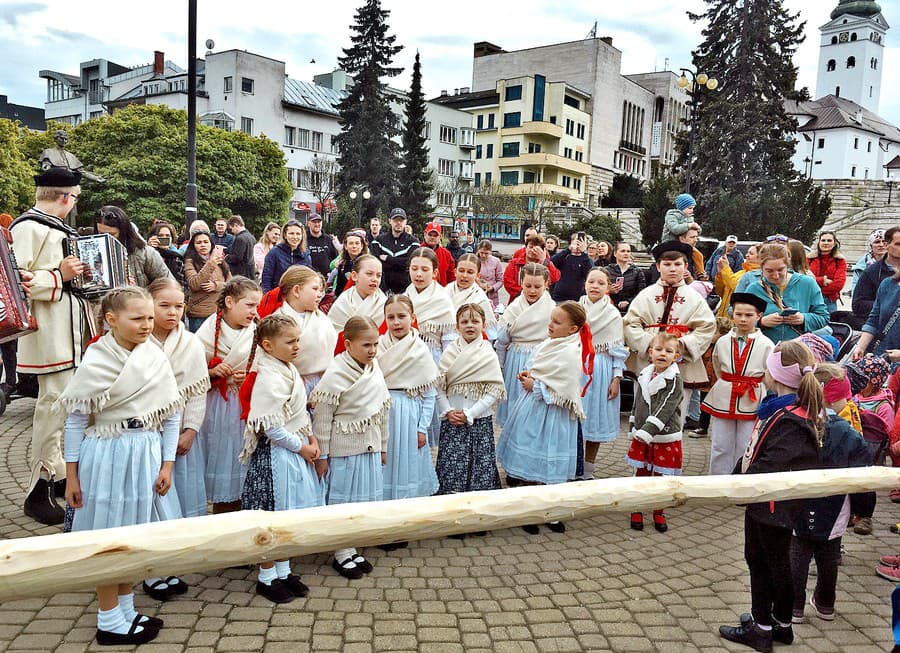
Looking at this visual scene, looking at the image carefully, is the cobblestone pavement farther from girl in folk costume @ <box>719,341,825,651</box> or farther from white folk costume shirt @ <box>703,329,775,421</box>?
white folk costume shirt @ <box>703,329,775,421</box>

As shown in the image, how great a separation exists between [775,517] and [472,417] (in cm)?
209

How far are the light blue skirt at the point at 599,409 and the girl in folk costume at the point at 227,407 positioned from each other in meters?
3.18

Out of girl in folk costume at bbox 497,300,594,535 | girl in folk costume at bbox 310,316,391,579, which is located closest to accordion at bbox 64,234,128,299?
girl in folk costume at bbox 310,316,391,579

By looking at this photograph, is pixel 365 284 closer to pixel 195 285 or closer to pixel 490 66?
pixel 195 285

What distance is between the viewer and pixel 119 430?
10.9 feet

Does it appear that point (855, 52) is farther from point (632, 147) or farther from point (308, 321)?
point (308, 321)

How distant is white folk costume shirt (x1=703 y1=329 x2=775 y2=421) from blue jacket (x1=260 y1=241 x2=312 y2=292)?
5.03m

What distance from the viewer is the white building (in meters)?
78.5

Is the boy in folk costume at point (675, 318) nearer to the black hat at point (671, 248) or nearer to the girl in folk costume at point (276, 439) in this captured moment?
the black hat at point (671, 248)

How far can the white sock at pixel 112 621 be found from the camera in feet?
10.2

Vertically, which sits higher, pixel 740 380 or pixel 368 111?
pixel 368 111

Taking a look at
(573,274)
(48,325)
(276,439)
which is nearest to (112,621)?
(276,439)

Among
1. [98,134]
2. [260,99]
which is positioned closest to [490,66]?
[260,99]

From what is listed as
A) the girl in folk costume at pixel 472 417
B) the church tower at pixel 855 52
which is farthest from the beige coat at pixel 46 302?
the church tower at pixel 855 52
